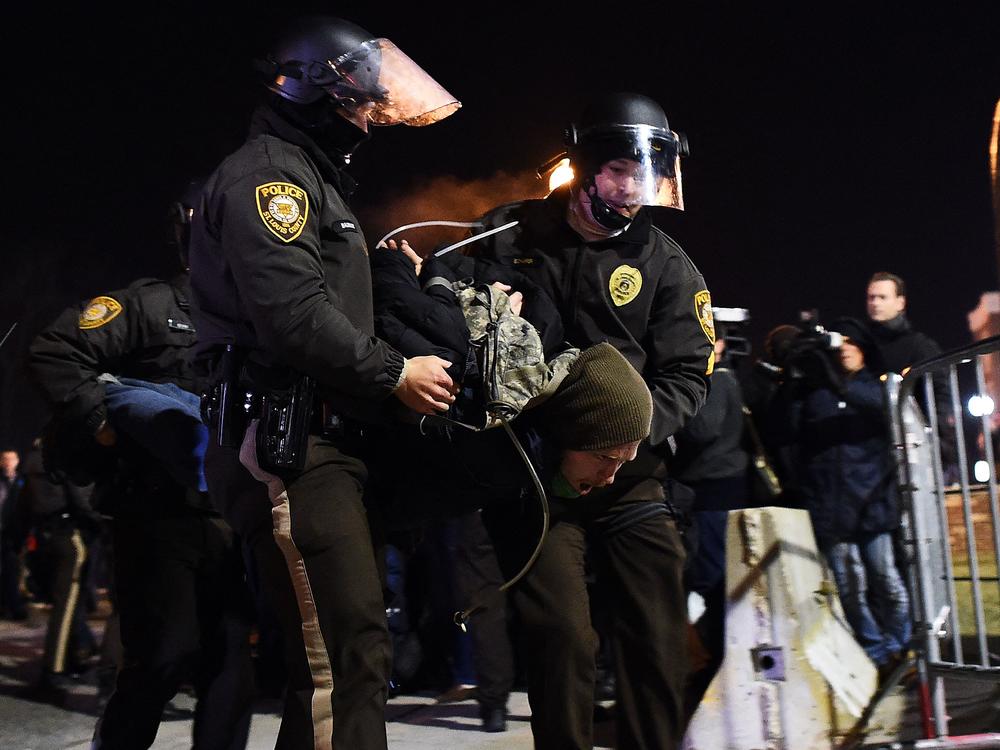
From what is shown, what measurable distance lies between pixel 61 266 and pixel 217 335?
1501 cm

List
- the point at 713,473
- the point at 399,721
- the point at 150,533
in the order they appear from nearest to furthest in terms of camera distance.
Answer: the point at 150,533 < the point at 399,721 < the point at 713,473

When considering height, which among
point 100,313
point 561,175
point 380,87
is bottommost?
point 100,313

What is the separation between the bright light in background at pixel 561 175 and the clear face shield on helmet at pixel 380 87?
684 mm

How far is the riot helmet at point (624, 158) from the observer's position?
10.7ft

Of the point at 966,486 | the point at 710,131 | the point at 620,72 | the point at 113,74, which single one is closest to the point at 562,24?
the point at 620,72

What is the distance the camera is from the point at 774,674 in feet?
12.7

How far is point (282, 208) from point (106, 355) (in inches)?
61.3

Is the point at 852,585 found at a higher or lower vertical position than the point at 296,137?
lower

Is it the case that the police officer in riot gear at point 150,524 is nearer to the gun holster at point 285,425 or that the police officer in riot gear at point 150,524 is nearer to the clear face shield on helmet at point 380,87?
the gun holster at point 285,425

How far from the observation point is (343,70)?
2631mm

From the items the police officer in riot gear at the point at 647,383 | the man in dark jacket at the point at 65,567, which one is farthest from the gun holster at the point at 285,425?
the man in dark jacket at the point at 65,567

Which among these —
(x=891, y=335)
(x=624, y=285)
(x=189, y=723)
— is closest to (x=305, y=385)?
(x=624, y=285)

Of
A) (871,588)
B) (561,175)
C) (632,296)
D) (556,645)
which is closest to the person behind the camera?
(556,645)

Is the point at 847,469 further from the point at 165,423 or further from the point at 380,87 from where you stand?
the point at 380,87
